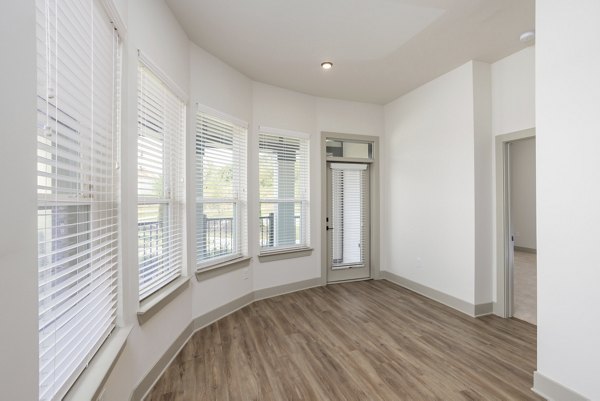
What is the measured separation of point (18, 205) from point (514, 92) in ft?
13.5

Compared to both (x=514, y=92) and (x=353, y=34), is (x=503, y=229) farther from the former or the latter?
(x=353, y=34)

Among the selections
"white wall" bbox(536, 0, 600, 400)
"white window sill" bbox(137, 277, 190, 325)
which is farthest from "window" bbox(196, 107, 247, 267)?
"white wall" bbox(536, 0, 600, 400)

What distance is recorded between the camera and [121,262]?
1643mm

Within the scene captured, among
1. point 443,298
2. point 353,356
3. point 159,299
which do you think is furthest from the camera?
point 443,298

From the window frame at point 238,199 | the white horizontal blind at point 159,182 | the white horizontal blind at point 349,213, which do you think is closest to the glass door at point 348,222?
the white horizontal blind at point 349,213

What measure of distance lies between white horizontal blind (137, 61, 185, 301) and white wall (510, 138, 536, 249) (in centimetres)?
753

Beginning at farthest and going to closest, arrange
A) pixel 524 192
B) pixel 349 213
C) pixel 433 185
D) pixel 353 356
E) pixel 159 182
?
pixel 524 192 → pixel 349 213 → pixel 433 185 → pixel 353 356 → pixel 159 182

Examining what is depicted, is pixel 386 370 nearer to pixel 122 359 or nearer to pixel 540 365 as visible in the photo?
pixel 540 365

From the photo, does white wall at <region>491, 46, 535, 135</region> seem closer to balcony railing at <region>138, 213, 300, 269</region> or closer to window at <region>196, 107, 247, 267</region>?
balcony railing at <region>138, 213, 300, 269</region>

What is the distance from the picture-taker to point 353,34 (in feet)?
8.70

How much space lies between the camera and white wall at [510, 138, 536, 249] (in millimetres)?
6691

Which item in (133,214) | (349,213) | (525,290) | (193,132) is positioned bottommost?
(525,290)

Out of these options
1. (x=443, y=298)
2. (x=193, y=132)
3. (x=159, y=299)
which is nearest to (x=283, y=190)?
(x=193, y=132)

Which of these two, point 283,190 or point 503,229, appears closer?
point 503,229
